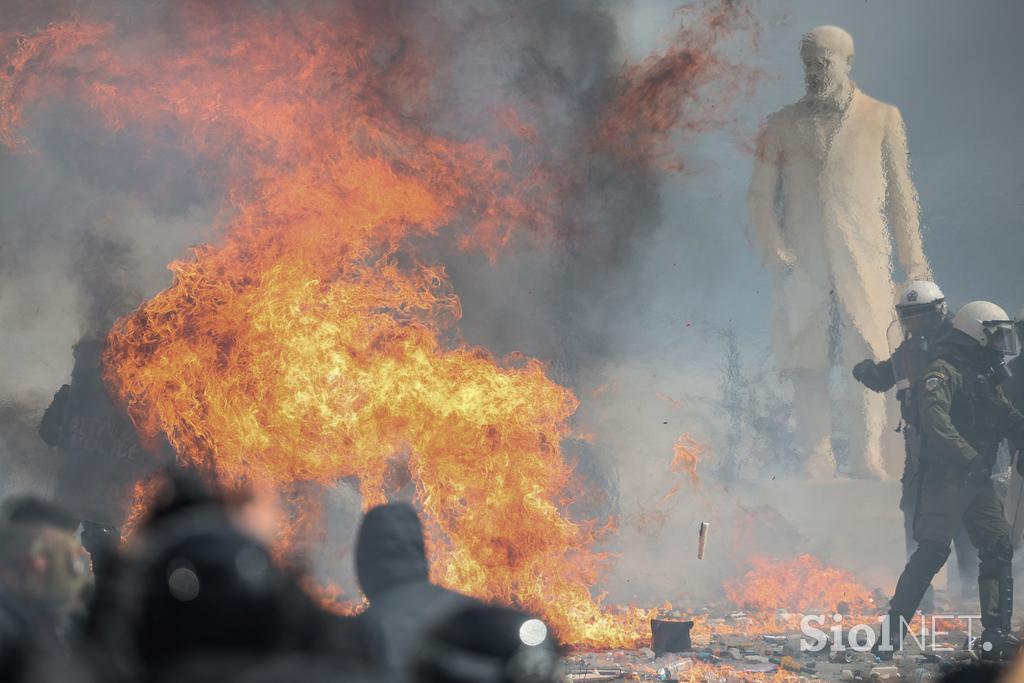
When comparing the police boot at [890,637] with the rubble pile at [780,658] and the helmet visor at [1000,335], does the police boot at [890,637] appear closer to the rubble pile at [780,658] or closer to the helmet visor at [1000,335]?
the rubble pile at [780,658]

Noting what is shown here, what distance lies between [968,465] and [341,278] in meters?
6.68

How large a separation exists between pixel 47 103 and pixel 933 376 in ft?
33.4

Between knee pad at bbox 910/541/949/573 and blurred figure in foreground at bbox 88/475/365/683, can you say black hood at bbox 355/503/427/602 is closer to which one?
blurred figure in foreground at bbox 88/475/365/683

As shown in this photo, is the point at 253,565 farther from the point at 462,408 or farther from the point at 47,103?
the point at 47,103

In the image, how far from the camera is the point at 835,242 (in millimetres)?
15156

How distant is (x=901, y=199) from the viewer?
582 inches

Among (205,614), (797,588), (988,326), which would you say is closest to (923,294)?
(988,326)

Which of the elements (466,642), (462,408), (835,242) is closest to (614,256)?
(835,242)

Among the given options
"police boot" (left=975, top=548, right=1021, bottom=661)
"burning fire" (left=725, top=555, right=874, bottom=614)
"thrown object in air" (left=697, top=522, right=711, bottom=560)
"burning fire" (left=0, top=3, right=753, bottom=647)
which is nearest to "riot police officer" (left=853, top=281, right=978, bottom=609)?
"burning fire" (left=725, top=555, right=874, bottom=614)

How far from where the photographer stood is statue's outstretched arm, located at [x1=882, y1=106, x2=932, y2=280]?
47.8ft

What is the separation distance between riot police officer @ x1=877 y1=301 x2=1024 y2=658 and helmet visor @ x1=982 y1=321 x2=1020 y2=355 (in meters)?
0.01

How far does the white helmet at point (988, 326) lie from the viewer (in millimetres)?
10719

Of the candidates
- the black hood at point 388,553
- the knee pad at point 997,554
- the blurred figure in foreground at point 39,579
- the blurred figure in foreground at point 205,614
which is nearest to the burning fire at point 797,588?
the knee pad at point 997,554

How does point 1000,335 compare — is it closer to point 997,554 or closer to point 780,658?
point 997,554
